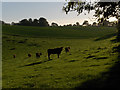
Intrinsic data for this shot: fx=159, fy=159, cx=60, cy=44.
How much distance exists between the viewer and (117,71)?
12320 mm

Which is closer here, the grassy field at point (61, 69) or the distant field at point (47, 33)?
the grassy field at point (61, 69)

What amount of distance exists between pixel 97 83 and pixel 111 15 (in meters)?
11.6

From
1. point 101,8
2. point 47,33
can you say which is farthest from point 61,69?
point 47,33

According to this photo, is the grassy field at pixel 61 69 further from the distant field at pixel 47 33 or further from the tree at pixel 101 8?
the distant field at pixel 47 33

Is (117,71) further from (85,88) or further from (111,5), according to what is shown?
(111,5)

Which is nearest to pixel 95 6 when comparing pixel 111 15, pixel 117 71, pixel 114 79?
pixel 111 15

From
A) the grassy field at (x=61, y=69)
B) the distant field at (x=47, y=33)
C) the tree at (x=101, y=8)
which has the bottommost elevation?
the grassy field at (x=61, y=69)

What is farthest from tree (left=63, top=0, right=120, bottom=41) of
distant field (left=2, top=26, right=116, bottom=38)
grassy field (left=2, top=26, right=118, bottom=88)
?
distant field (left=2, top=26, right=116, bottom=38)

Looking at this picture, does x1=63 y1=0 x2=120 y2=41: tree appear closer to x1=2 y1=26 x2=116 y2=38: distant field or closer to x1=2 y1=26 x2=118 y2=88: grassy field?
x1=2 y1=26 x2=118 y2=88: grassy field

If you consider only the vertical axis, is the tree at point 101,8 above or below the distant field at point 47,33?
below

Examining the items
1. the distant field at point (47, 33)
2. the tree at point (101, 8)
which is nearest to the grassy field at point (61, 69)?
the tree at point (101, 8)

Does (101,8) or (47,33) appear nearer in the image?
(101,8)

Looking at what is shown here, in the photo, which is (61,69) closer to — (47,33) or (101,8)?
(101,8)

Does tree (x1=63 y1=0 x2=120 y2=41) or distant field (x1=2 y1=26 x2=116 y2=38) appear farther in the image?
distant field (x1=2 y1=26 x2=116 y2=38)
